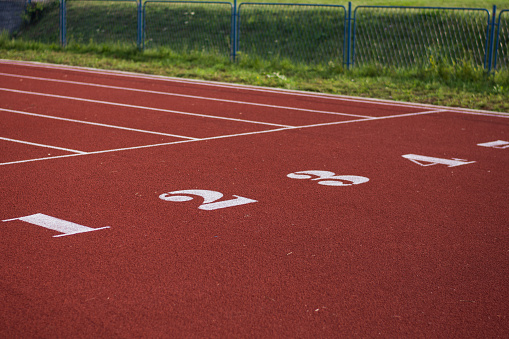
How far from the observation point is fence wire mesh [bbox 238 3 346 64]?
1210 inches

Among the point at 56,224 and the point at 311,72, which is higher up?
the point at 311,72

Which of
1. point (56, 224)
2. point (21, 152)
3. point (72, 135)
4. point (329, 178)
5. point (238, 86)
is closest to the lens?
point (56, 224)

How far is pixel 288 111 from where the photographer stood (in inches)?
536

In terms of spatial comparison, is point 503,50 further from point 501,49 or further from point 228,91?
point 228,91

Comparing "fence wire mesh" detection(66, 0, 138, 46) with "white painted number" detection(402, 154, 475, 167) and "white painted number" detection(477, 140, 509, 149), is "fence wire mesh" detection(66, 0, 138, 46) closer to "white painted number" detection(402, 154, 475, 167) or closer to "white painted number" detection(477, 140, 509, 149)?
"white painted number" detection(477, 140, 509, 149)

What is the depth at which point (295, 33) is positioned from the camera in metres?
33.1

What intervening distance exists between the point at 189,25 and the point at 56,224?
30426mm

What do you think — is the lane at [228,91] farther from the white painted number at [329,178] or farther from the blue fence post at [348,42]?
the white painted number at [329,178]

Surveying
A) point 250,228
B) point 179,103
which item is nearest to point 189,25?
point 179,103

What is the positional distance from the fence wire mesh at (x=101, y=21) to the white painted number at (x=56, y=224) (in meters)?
29.1

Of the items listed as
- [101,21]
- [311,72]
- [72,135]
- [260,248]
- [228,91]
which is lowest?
[260,248]

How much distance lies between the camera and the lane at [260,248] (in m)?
4.32

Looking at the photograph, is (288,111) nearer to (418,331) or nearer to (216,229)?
(216,229)

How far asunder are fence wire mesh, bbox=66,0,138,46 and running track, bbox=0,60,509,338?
24710mm
